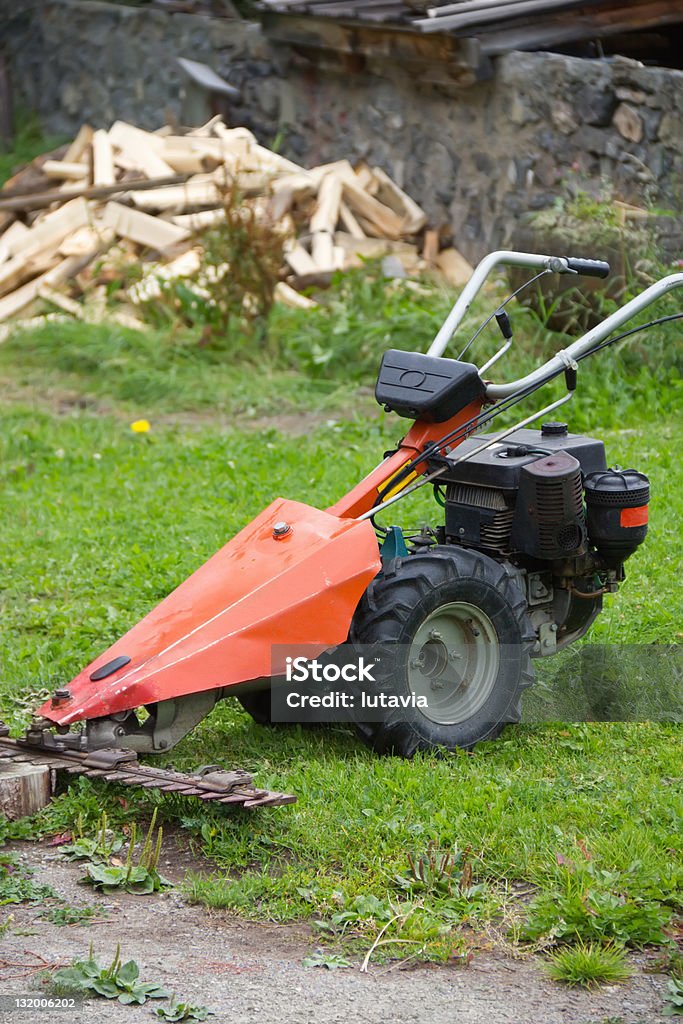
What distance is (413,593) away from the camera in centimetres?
427

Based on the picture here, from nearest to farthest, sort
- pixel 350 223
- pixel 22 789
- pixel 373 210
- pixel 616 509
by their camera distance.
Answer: pixel 22 789 → pixel 616 509 → pixel 350 223 → pixel 373 210

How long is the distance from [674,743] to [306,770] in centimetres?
118

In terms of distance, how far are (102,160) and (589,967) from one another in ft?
35.0

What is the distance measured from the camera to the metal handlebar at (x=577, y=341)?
4.57 m

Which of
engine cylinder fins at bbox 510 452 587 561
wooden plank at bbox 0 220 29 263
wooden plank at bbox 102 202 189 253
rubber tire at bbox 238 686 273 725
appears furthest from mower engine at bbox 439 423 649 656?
wooden plank at bbox 0 220 29 263

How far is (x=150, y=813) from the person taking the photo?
4.14 m

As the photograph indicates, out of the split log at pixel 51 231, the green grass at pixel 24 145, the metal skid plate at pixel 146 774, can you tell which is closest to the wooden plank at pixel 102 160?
the split log at pixel 51 231

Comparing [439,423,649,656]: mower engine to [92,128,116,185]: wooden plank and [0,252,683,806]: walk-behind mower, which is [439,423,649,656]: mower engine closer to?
[0,252,683,806]: walk-behind mower

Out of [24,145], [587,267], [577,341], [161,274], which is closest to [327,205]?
[161,274]

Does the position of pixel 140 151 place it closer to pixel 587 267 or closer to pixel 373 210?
pixel 373 210

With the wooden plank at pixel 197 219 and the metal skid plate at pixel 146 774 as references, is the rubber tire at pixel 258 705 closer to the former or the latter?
the metal skid plate at pixel 146 774

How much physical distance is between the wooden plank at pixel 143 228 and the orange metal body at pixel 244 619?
7214 millimetres

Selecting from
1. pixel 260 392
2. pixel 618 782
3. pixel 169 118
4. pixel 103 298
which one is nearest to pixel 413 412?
pixel 618 782

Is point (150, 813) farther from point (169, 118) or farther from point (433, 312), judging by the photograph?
point (169, 118)
